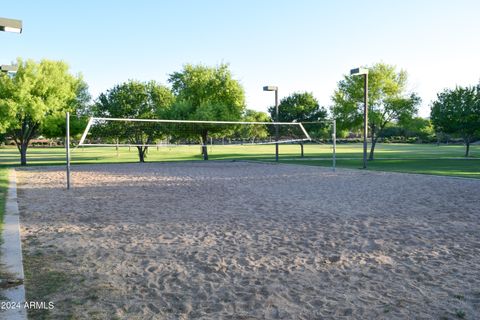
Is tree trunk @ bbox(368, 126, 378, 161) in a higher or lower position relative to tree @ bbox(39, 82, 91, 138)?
lower

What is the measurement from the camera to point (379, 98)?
1233 inches

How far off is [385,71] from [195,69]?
673 inches

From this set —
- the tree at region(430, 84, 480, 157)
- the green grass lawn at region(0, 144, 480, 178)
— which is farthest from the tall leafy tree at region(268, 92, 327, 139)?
the tree at region(430, 84, 480, 157)

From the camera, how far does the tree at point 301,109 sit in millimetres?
44969

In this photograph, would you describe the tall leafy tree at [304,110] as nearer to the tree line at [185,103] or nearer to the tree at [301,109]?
the tree at [301,109]

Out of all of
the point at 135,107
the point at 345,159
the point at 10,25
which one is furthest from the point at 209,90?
the point at 10,25

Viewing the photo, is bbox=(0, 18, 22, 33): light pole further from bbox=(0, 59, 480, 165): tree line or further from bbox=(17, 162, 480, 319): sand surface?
bbox=(0, 59, 480, 165): tree line

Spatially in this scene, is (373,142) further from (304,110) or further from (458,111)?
(304,110)

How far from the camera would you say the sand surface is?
4348 millimetres

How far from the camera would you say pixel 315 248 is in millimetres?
6668

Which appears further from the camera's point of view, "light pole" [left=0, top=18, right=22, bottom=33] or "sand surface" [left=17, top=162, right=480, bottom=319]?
"light pole" [left=0, top=18, right=22, bottom=33]

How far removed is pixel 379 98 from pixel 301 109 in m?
13.9

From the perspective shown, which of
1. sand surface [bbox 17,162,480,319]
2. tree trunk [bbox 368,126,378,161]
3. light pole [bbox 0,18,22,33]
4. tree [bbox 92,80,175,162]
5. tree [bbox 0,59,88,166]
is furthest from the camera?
tree [bbox 92,80,175,162]

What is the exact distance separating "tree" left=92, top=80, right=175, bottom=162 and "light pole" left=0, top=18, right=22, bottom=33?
2579 cm
